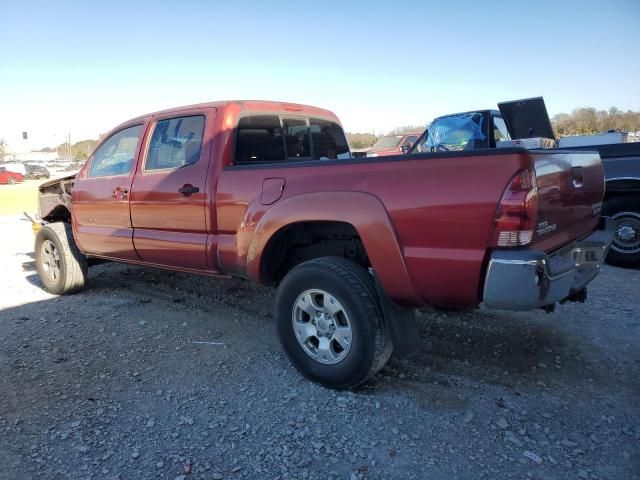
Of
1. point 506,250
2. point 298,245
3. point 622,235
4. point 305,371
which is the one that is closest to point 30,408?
point 305,371

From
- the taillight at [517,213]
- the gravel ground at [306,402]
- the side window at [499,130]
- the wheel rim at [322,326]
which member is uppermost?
the side window at [499,130]

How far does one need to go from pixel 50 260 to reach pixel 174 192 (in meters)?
2.70

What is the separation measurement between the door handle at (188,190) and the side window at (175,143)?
0.20 metres

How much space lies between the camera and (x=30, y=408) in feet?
9.70

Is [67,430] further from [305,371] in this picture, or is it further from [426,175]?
[426,175]

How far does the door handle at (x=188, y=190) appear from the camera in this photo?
3.63 meters

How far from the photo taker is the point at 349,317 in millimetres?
2848

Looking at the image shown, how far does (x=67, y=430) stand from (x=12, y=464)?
1.04 feet

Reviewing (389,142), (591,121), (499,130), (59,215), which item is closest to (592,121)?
(591,121)

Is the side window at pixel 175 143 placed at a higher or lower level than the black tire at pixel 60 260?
higher

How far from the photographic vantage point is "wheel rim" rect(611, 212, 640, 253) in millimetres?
5566

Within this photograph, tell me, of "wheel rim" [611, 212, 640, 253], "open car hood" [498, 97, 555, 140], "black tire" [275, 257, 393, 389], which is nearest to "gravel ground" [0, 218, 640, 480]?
"black tire" [275, 257, 393, 389]

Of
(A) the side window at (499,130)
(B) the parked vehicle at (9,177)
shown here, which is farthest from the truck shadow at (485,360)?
(B) the parked vehicle at (9,177)

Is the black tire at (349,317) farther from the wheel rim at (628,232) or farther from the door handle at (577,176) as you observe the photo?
the wheel rim at (628,232)
